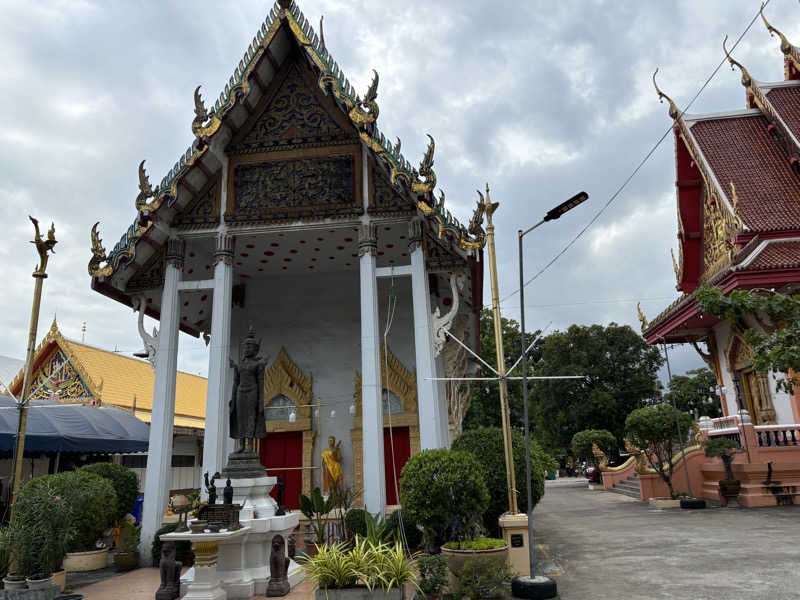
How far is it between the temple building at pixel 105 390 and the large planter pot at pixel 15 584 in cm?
794

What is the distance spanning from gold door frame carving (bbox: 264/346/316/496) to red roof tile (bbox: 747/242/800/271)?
32.8 feet

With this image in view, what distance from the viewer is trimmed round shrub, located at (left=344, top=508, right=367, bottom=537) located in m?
8.76

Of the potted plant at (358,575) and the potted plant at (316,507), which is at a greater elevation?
the potted plant at (316,507)

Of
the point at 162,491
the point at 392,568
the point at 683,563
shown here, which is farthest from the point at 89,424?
the point at 683,563

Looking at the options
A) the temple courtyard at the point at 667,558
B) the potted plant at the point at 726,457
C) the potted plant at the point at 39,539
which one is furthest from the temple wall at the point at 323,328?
the potted plant at the point at 726,457

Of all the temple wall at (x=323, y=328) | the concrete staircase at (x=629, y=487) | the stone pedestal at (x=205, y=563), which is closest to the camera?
the stone pedestal at (x=205, y=563)

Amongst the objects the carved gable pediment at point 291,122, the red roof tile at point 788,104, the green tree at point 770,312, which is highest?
the red roof tile at point 788,104

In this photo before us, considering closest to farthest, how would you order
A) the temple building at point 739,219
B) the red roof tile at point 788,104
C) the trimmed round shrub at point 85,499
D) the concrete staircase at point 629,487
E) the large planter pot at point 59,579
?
1. the large planter pot at point 59,579
2. the trimmed round shrub at point 85,499
3. the temple building at point 739,219
4. the red roof tile at point 788,104
5. the concrete staircase at point 629,487

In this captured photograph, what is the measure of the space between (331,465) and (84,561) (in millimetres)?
4964

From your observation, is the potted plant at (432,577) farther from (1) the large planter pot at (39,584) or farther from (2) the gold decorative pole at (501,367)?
(1) the large planter pot at (39,584)

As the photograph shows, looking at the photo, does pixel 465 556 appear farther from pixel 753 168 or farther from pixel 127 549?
pixel 753 168

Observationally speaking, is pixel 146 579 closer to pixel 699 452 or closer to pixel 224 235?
pixel 224 235

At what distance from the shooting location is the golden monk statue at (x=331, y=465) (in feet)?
40.7

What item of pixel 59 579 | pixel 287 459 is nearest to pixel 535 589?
pixel 59 579
